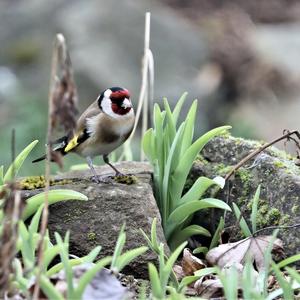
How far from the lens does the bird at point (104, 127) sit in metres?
5.18

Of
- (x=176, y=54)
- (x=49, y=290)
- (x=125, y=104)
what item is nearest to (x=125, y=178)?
(x=125, y=104)

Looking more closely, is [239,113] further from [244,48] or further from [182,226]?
[182,226]

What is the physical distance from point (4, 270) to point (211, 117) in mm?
10545

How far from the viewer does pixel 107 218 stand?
14.7 ft

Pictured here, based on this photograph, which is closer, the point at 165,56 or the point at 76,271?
the point at 76,271

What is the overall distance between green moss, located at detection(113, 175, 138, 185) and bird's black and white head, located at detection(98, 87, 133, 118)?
45 centimetres

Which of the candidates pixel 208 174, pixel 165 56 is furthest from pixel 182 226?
pixel 165 56

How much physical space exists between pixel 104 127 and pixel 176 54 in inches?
379

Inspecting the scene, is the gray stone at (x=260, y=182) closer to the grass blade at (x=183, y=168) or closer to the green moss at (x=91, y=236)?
the grass blade at (x=183, y=168)

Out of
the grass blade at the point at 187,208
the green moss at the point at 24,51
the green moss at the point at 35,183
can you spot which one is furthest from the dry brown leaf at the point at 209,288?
→ the green moss at the point at 24,51

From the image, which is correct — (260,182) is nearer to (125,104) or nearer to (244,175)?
(244,175)

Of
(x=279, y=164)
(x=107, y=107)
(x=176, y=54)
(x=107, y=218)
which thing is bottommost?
(x=176, y=54)

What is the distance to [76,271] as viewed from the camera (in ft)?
10.7

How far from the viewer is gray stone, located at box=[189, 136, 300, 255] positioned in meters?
4.50
